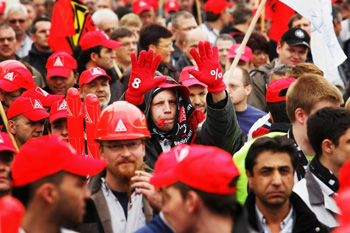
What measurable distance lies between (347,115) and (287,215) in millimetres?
1001

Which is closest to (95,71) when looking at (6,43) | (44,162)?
(6,43)

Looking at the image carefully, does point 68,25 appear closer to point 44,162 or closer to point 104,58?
point 104,58

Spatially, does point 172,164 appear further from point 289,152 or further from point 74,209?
point 289,152

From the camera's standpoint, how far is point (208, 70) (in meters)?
6.94

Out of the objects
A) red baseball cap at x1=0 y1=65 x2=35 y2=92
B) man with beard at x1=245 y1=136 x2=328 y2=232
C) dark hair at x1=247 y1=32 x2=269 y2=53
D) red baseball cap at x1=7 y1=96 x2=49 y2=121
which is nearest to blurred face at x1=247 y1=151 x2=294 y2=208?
man with beard at x1=245 y1=136 x2=328 y2=232

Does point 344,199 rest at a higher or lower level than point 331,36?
higher

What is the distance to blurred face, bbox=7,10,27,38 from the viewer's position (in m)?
14.4

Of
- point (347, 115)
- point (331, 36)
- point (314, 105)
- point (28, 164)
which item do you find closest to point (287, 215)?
point (347, 115)

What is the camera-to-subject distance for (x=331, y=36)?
925 centimetres

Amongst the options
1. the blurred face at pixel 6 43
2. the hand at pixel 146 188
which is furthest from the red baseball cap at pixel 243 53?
the hand at pixel 146 188

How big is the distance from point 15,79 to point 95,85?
0.86 meters

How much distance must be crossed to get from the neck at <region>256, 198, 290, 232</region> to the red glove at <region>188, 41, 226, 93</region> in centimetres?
146

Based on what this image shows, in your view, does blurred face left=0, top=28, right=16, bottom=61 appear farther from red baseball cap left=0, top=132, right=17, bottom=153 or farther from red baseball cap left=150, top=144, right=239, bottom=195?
red baseball cap left=150, top=144, right=239, bottom=195

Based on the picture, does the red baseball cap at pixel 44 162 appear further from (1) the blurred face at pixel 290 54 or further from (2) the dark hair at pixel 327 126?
(1) the blurred face at pixel 290 54
